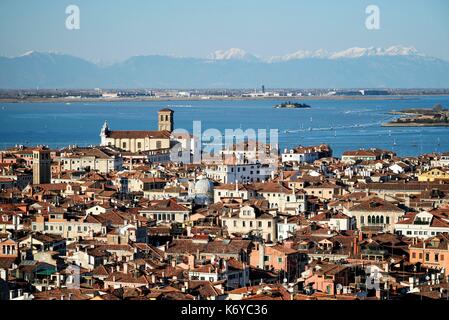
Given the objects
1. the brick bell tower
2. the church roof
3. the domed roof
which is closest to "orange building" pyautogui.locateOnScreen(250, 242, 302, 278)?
the domed roof

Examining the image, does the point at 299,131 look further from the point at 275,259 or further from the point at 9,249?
the point at 275,259

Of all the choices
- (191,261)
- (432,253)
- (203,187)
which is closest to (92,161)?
(203,187)

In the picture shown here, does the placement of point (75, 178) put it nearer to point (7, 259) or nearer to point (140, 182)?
point (140, 182)

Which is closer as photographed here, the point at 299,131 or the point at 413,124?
the point at 299,131

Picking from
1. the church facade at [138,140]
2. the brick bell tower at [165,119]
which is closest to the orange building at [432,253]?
the church facade at [138,140]

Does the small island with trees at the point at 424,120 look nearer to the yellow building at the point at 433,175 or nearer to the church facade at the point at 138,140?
Result: the church facade at the point at 138,140

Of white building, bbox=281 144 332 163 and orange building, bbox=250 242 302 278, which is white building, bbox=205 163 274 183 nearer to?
white building, bbox=281 144 332 163
